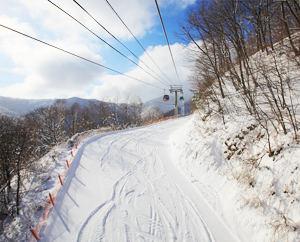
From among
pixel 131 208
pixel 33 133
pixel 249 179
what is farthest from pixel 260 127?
pixel 33 133

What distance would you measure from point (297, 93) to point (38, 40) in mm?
9215

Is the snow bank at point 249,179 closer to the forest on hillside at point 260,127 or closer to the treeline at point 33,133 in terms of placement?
the forest on hillside at point 260,127

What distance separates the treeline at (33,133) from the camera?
8084 mm

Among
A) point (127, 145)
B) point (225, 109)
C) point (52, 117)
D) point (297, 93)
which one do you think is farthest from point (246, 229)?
point (52, 117)

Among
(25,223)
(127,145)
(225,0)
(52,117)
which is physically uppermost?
(225,0)

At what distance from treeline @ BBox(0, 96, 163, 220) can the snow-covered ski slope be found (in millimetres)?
4207

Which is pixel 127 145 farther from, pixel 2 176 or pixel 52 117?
pixel 52 117

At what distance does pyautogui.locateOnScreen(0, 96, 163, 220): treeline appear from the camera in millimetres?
8084

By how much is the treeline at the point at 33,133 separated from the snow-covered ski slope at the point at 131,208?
4207mm

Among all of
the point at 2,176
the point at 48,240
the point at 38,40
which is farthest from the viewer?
the point at 2,176

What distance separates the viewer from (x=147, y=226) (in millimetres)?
3809

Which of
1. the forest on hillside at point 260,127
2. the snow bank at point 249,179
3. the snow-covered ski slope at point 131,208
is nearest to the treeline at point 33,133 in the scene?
the snow-covered ski slope at point 131,208

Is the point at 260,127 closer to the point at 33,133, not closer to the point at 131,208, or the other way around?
the point at 131,208

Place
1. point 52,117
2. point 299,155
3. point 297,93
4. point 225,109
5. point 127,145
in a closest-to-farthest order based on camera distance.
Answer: point 299,155 → point 297,93 → point 225,109 → point 127,145 → point 52,117
